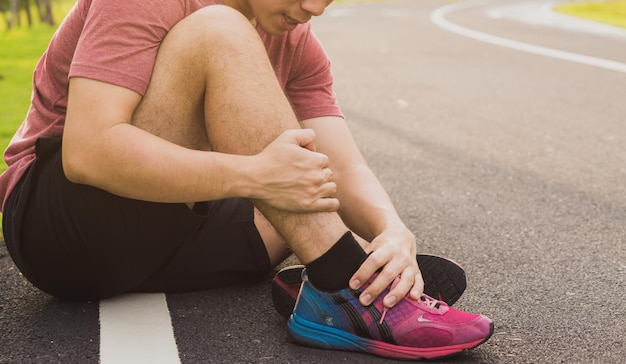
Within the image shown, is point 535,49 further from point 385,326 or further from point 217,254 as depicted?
point 385,326

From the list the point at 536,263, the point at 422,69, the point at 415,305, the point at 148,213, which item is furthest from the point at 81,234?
the point at 422,69

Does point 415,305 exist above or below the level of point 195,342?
above

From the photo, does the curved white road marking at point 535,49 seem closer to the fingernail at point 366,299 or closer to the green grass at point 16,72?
the green grass at point 16,72

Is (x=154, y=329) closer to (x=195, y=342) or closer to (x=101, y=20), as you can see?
(x=195, y=342)

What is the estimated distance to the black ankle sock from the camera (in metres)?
2.40

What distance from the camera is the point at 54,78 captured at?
2.63 meters

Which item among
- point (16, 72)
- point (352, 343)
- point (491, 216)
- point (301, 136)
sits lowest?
point (16, 72)

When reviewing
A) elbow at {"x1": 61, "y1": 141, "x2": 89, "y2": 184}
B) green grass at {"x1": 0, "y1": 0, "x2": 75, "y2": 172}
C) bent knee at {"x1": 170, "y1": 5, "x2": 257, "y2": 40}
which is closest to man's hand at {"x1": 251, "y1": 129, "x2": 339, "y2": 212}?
bent knee at {"x1": 170, "y1": 5, "x2": 257, "y2": 40}

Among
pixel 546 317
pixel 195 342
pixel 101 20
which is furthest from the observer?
pixel 546 317

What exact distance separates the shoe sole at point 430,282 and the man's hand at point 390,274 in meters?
0.13

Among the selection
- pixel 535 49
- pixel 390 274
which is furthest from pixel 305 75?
pixel 535 49

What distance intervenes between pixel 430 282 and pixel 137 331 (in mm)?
791

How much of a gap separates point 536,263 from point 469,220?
635mm

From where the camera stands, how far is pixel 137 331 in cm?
260
